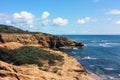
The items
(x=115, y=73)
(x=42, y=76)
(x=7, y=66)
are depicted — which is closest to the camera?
(x=7, y=66)

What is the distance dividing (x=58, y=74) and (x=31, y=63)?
32.1 ft

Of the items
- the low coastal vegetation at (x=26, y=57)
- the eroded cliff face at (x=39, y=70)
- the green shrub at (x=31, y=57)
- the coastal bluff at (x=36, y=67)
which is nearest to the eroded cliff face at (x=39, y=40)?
the eroded cliff face at (x=39, y=70)

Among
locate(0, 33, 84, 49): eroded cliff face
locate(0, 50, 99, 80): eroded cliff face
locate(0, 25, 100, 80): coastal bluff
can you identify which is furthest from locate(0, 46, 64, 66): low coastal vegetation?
locate(0, 33, 84, 49): eroded cliff face

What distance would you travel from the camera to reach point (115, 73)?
70.7 meters

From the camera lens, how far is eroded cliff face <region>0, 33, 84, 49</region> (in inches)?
3978

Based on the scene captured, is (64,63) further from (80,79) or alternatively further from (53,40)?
(53,40)

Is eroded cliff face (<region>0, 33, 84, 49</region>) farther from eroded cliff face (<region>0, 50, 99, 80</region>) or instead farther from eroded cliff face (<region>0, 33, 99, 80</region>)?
eroded cliff face (<region>0, 50, 99, 80</region>)

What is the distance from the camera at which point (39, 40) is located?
119500 millimetres

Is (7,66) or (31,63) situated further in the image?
(31,63)

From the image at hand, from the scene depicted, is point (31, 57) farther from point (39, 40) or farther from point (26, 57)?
point (39, 40)

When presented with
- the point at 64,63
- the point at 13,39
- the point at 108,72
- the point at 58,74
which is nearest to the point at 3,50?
the point at 64,63

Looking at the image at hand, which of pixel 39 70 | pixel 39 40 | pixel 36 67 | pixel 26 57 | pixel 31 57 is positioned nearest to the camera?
pixel 39 70

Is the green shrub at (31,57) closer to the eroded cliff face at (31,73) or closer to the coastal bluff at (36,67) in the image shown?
the coastal bluff at (36,67)

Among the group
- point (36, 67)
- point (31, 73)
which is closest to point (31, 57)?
point (36, 67)
